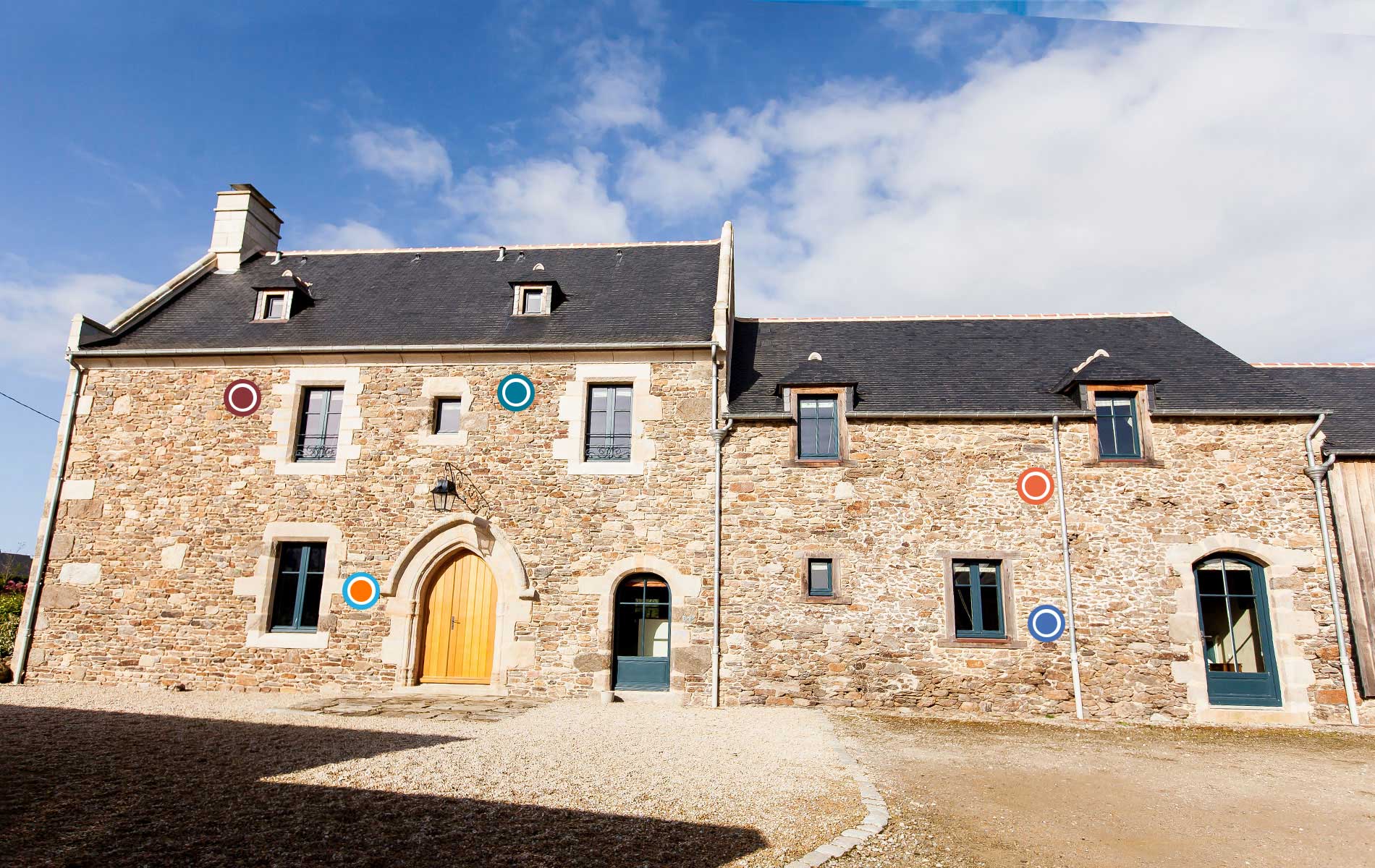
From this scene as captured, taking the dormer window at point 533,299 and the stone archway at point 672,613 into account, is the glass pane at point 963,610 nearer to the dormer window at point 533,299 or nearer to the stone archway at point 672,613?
the stone archway at point 672,613

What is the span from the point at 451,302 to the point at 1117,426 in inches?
431

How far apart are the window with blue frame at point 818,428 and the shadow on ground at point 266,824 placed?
284 inches

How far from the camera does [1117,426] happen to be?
448 inches

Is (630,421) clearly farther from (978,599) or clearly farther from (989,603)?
(989,603)

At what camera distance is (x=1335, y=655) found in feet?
33.9

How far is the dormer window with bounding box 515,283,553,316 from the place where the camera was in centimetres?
1309

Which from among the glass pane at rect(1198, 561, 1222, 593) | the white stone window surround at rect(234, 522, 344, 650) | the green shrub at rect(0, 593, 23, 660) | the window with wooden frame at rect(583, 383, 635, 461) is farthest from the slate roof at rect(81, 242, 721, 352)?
the glass pane at rect(1198, 561, 1222, 593)

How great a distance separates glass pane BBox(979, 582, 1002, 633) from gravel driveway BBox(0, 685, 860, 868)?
3610 millimetres

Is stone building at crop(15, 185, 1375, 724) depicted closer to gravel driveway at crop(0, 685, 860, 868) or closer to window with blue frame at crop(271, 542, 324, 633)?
window with blue frame at crop(271, 542, 324, 633)

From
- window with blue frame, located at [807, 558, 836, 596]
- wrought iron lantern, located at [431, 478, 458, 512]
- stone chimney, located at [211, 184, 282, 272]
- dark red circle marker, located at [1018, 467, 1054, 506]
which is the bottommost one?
window with blue frame, located at [807, 558, 836, 596]

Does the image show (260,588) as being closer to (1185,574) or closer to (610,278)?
(610,278)

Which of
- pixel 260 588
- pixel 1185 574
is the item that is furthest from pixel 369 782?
pixel 1185 574

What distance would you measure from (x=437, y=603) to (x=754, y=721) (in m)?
5.03

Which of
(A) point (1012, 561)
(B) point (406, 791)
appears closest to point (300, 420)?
(B) point (406, 791)
